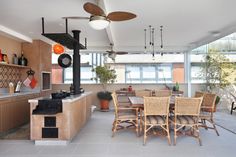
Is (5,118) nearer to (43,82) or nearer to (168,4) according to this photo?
(43,82)

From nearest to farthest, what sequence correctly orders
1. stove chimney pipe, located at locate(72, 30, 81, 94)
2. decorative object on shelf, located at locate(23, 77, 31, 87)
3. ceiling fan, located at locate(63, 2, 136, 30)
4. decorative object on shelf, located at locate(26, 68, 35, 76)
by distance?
ceiling fan, located at locate(63, 2, 136, 30) → stove chimney pipe, located at locate(72, 30, 81, 94) → decorative object on shelf, located at locate(23, 77, 31, 87) → decorative object on shelf, located at locate(26, 68, 35, 76)

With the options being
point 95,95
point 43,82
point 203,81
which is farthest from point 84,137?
point 203,81

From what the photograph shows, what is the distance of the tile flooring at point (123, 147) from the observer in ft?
11.5

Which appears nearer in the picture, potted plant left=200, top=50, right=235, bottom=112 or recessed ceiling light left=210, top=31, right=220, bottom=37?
recessed ceiling light left=210, top=31, right=220, bottom=37

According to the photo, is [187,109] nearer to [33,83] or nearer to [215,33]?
[215,33]

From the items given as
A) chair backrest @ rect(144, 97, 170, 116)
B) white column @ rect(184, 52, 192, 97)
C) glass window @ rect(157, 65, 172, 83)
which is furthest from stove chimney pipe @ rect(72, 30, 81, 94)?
white column @ rect(184, 52, 192, 97)

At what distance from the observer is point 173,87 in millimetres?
8273

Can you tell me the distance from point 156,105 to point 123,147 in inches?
37.9

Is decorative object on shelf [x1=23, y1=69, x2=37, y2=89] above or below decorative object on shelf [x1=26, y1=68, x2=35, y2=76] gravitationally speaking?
below

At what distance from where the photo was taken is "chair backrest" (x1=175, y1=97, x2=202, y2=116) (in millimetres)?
3949

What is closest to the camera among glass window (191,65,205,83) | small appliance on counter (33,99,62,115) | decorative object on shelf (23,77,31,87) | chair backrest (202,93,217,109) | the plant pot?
small appliance on counter (33,99,62,115)

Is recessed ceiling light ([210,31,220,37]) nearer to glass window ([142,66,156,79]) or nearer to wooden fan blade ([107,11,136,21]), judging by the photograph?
glass window ([142,66,156,79])

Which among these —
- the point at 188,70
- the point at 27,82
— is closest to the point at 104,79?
the point at 27,82

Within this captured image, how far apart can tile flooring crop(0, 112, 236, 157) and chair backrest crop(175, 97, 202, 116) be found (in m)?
0.59
